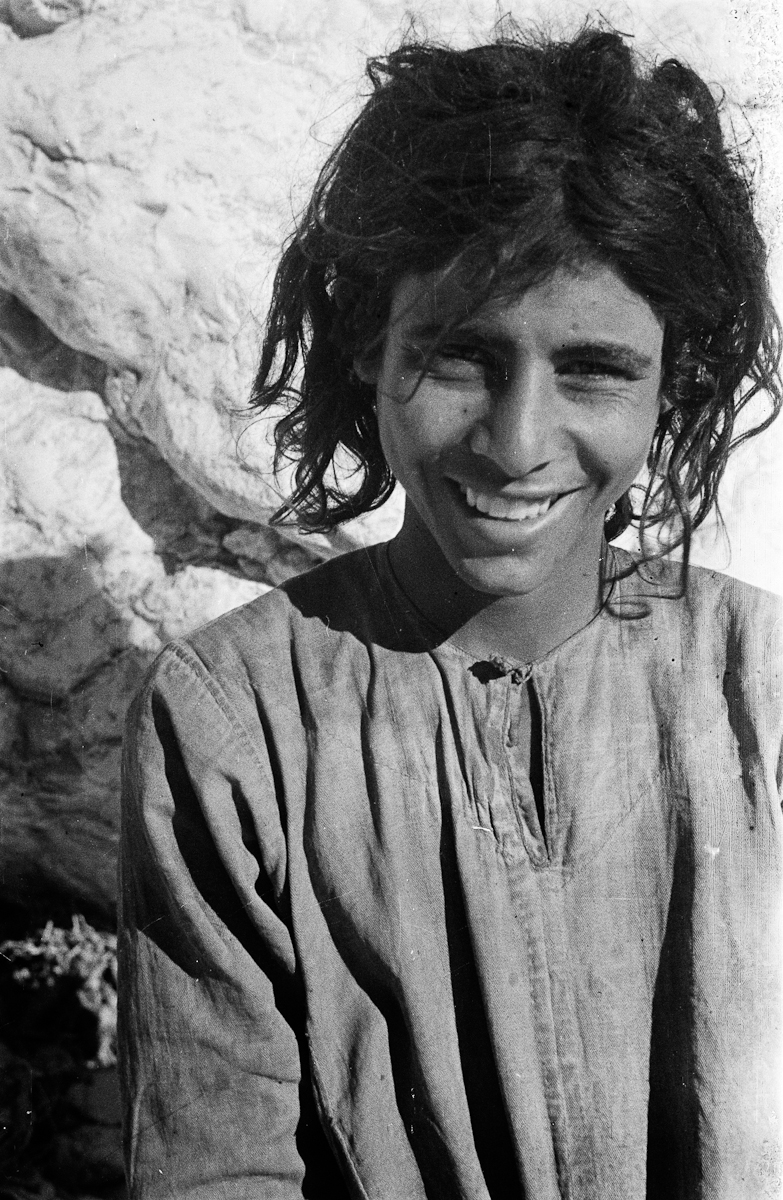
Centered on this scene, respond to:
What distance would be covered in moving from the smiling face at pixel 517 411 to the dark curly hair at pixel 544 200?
3 cm

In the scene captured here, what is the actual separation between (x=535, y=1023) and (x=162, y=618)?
1.10 meters

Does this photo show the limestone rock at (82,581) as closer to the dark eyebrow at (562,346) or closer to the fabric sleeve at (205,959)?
the fabric sleeve at (205,959)

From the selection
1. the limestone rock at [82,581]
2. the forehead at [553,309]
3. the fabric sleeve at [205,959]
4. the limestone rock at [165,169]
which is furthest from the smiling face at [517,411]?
the limestone rock at [82,581]

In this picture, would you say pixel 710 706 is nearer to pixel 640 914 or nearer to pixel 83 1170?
pixel 640 914

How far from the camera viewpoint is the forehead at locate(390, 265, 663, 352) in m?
1.17

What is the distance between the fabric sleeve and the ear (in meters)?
0.34

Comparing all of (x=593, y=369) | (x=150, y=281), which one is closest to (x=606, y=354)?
(x=593, y=369)

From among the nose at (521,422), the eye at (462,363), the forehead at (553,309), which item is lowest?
the nose at (521,422)

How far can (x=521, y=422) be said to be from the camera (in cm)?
118

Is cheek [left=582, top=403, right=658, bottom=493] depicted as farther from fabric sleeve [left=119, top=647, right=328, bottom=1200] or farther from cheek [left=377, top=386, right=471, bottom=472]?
fabric sleeve [left=119, top=647, right=328, bottom=1200]

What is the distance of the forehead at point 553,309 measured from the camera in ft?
3.84

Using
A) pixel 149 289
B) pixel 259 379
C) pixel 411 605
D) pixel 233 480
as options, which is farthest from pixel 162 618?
pixel 411 605

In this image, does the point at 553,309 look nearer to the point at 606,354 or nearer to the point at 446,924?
the point at 606,354

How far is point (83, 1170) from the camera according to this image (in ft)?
7.16
